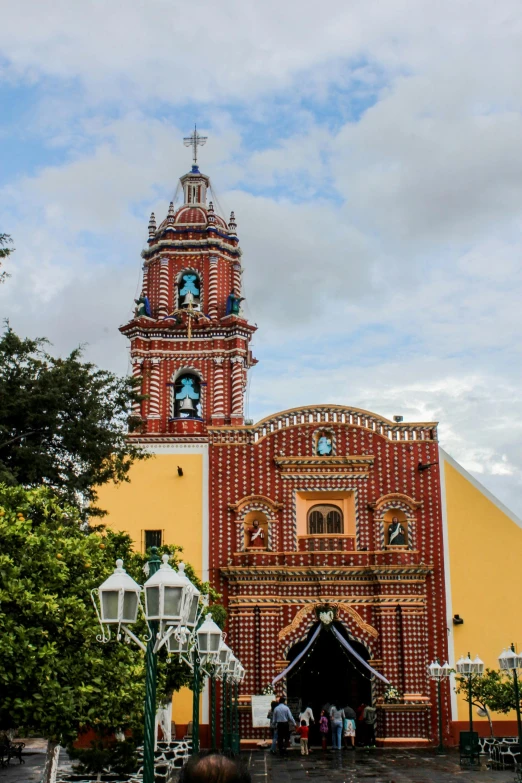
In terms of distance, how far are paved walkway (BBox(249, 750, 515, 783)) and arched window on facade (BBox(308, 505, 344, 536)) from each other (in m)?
6.34

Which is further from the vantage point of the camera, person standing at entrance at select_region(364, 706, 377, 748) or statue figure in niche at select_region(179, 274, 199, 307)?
statue figure in niche at select_region(179, 274, 199, 307)

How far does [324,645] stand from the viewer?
2786cm

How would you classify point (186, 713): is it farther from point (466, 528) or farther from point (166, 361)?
point (166, 361)

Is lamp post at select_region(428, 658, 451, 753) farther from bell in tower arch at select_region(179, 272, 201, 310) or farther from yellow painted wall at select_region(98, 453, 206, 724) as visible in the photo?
bell in tower arch at select_region(179, 272, 201, 310)

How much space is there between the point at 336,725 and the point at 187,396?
41.8 feet

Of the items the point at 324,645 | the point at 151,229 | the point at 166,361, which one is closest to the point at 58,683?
the point at 324,645

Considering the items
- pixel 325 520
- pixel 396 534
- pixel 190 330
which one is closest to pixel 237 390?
pixel 190 330

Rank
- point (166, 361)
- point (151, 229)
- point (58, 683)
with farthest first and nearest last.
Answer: point (151, 229)
point (166, 361)
point (58, 683)

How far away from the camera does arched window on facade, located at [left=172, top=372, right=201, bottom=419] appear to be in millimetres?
32625

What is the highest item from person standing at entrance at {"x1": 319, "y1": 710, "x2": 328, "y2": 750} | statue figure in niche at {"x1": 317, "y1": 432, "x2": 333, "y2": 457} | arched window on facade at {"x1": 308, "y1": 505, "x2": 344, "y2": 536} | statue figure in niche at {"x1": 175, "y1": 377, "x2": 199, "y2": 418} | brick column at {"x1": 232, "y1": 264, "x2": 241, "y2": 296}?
brick column at {"x1": 232, "y1": 264, "x2": 241, "y2": 296}

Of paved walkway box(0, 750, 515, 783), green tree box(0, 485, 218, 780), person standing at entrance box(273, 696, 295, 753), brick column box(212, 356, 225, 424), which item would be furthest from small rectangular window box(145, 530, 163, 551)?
green tree box(0, 485, 218, 780)

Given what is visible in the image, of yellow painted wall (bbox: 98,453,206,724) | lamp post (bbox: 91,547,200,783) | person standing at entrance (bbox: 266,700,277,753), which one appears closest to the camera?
lamp post (bbox: 91,547,200,783)

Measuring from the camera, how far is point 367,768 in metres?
20.1

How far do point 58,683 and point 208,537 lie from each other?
1587 centimetres
